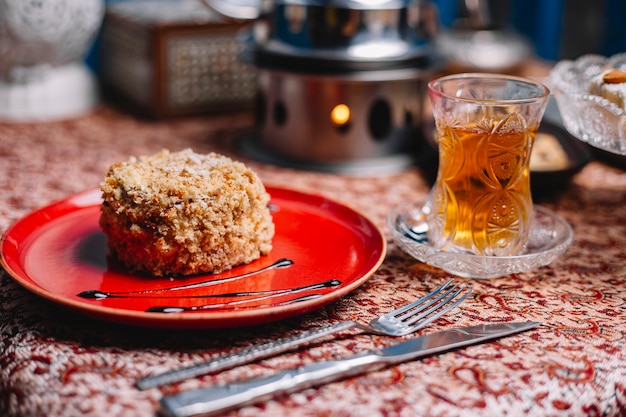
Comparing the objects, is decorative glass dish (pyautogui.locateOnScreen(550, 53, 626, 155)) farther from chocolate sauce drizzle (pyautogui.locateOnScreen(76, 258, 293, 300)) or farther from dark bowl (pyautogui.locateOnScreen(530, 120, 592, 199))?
chocolate sauce drizzle (pyautogui.locateOnScreen(76, 258, 293, 300))

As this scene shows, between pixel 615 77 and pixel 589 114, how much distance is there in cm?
6

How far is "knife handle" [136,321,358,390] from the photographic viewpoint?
0.70 metres

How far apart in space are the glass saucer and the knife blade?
0.09 meters

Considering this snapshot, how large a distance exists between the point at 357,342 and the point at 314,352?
0.05m

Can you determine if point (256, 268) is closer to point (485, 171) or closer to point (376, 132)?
point (485, 171)

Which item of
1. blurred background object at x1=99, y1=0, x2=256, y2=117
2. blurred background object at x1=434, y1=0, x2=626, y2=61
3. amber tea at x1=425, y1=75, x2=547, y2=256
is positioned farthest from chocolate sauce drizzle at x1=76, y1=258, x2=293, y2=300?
blurred background object at x1=434, y1=0, x2=626, y2=61

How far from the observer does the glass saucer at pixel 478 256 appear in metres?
0.92

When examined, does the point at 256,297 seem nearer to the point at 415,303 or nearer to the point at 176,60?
the point at 415,303

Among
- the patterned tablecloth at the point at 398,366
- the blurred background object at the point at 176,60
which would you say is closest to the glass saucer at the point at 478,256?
the patterned tablecloth at the point at 398,366

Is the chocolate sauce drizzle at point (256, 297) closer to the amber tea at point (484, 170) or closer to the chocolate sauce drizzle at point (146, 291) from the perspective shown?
the chocolate sauce drizzle at point (146, 291)

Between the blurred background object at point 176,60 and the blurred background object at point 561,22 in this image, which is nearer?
the blurred background object at point 176,60

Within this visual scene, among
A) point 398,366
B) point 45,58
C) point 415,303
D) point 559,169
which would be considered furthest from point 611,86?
point 45,58

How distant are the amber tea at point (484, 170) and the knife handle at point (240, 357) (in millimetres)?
260

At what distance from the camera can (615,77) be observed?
1074mm
